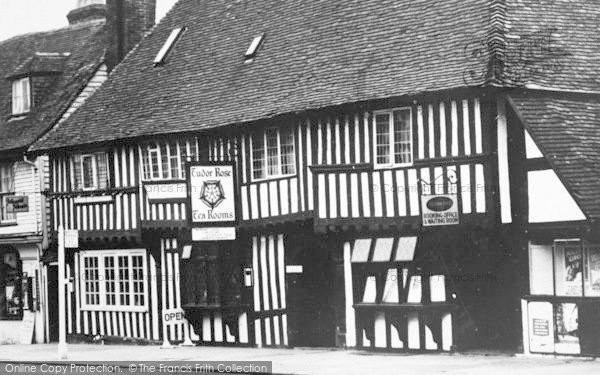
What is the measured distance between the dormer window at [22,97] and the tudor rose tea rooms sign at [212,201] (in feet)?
32.6

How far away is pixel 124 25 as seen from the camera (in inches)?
1315

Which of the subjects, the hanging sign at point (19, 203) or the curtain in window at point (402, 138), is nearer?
the curtain in window at point (402, 138)

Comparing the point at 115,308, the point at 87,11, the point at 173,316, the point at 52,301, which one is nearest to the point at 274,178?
the point at 173,316

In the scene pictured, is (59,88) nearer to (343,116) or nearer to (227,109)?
(227,109)

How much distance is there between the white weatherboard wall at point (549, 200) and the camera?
68.0 feet

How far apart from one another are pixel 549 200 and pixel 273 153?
22.2ft

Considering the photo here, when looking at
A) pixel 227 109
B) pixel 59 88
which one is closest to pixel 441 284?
pixel 227 109

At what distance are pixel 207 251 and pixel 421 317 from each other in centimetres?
644

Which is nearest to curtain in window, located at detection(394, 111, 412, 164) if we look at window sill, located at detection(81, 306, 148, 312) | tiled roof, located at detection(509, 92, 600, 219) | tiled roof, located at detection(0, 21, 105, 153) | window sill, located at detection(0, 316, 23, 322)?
tiled roof, located at detection(509, 92, 600, 219)

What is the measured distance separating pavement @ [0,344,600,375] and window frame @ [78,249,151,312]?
4.50 ft

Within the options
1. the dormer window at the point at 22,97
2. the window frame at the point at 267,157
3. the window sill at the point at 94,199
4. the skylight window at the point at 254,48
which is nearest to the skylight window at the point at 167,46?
the skylight window at the point at 254,48

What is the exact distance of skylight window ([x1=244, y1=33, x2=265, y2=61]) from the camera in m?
28.0

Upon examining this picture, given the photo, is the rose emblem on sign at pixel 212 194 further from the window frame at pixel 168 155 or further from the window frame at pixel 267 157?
the window frame at pixel 168 155

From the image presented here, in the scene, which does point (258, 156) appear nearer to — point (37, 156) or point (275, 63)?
point (275, 63)
